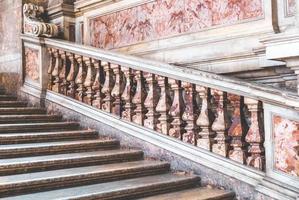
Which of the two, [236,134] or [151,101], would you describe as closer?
[236,134]

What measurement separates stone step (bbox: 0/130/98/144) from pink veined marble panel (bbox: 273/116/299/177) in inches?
80.6

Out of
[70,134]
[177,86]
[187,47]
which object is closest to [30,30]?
[70,134]

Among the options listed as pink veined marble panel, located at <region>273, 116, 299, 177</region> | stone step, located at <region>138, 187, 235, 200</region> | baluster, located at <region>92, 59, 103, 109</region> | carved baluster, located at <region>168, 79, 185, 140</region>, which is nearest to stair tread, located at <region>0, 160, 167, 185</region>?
carved baluster, located at <region>168, 79, 185, 140</region>

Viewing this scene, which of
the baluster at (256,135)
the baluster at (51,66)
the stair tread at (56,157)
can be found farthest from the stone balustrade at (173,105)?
the stair tread at (56,157)

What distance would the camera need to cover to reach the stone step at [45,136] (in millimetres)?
3805

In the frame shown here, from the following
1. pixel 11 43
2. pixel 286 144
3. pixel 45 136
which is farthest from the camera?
pixel 11 43

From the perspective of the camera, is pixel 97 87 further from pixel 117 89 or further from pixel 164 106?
pixel 164 106

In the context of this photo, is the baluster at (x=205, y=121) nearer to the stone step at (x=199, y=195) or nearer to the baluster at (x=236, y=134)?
the baluster at (x=236, y=134)

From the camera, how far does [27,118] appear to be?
4.59 metres

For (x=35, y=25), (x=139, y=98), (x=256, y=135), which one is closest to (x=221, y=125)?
(x=256, y=135)

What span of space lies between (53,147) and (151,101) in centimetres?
99

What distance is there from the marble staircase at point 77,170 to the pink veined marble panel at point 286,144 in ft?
1.70

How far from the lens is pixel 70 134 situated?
422cm

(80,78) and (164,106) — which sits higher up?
(80,78)
